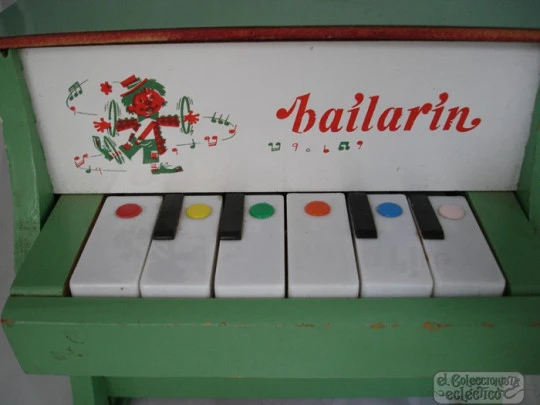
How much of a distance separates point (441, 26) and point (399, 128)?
215 millimetres

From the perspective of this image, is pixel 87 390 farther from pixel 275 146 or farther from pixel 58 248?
pixel 275 146

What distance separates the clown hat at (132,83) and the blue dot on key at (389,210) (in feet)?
1.69

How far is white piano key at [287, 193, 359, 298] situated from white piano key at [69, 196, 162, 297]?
0.27m

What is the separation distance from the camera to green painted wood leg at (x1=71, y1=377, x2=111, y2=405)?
4.38ft

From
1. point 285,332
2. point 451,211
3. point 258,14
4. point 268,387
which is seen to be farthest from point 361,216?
point 268,387

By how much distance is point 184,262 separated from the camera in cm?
110

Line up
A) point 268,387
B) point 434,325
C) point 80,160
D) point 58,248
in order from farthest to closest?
1. point 268,387
2. point 80,160
3. point 58,248
4. point 434,325

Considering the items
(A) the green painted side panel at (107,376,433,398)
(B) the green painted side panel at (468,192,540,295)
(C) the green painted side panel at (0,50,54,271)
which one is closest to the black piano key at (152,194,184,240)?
(C) the green painted side panel at (0,50,54,271)

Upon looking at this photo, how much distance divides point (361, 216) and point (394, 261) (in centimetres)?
13

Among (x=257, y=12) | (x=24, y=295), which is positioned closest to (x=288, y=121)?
(x=257, y=12)

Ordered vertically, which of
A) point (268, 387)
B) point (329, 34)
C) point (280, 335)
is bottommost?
point (268, 387)

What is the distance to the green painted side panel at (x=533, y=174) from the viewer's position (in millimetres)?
1177

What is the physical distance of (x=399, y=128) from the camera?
121 cm

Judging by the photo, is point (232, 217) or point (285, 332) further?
point (232, 217)
